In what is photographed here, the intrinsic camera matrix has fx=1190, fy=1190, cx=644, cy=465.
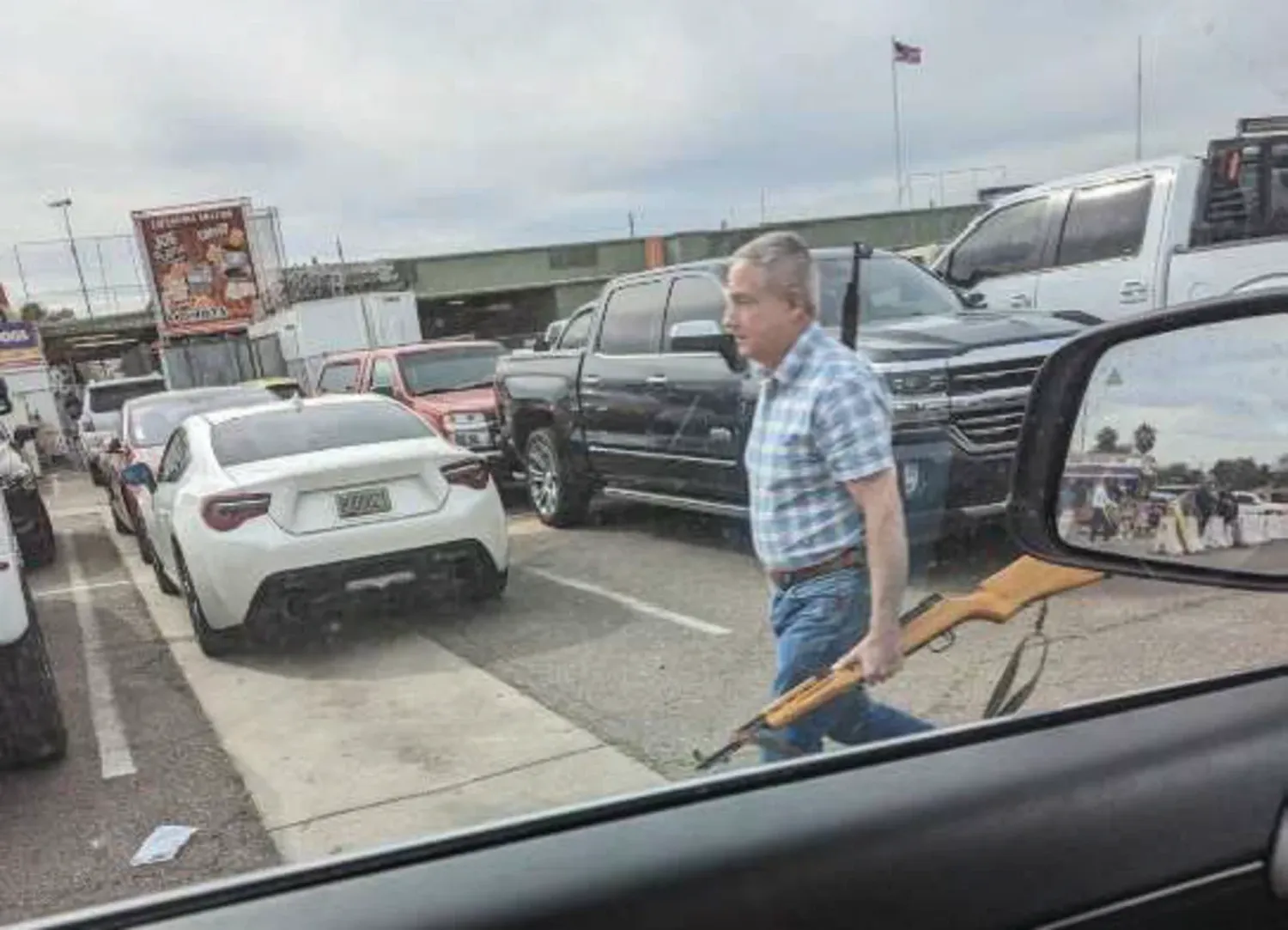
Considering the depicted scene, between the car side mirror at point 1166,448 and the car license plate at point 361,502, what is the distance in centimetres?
370

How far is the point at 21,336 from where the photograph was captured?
9.01m

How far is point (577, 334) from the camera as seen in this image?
6520mm

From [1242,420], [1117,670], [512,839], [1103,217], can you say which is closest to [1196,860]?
[1117,670]

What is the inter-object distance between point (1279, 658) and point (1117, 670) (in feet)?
0.74

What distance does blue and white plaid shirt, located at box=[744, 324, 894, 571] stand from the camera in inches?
90.2

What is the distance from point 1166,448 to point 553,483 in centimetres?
507

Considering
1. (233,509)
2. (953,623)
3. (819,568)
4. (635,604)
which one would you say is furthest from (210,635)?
(953,623)

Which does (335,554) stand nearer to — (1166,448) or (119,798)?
(119,798)

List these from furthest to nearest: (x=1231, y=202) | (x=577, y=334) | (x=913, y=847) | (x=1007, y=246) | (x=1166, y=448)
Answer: (x=1007, y=246)
(x=577, y=334)
(x=1231, y=202)
(x=1166, y=448)
(x=913, y=847)

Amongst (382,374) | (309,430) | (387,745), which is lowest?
(382,374)

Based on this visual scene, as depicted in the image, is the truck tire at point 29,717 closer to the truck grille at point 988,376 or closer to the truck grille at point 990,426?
the truck grille at point 990,426

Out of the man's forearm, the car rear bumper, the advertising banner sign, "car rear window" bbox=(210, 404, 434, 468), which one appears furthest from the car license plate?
the advertising banner sign

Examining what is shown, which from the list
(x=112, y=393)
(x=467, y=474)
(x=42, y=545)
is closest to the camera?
(x=467, y=474)

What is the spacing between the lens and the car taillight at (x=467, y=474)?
5500mm
